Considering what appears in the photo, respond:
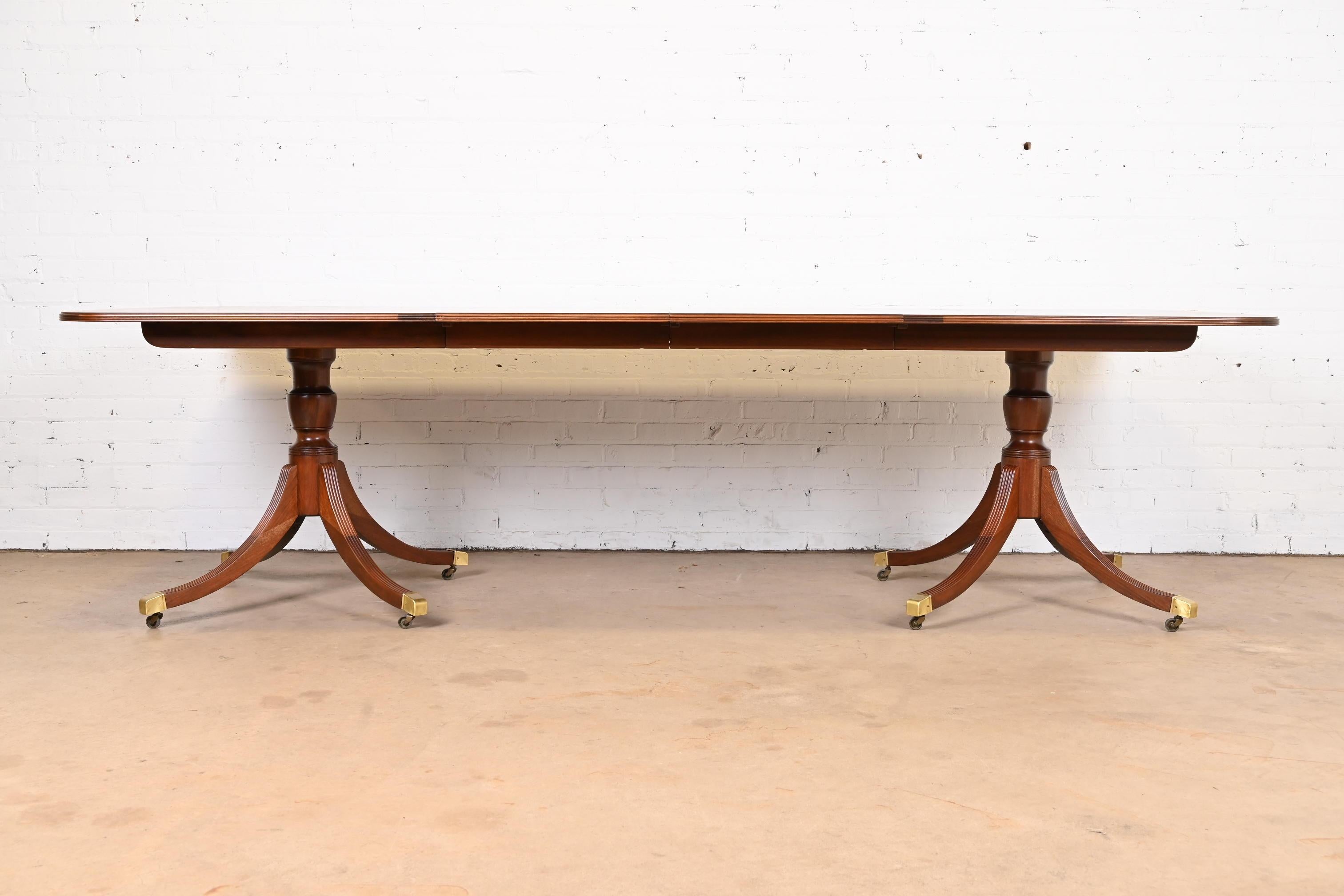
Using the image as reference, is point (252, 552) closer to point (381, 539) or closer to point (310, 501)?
point (310, 501)

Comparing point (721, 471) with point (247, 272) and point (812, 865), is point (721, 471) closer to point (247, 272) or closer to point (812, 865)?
point (247, 272)

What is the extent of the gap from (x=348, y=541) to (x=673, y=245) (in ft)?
4.35

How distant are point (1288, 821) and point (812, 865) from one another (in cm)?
66

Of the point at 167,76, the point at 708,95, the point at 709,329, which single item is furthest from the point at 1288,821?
the point at 167,76

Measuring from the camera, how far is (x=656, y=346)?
2221 mm

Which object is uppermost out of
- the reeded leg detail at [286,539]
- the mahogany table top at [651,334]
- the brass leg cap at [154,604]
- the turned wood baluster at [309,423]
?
the mahogany table top at [651,334]

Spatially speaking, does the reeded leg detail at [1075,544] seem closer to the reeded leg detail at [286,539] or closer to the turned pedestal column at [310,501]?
the turned pedestal column at [310,501]

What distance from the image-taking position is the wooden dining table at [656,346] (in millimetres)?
2121

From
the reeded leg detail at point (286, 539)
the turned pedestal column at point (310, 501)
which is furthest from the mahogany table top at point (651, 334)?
the reeded leg detail at point (286, 539)

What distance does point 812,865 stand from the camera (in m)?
1.25

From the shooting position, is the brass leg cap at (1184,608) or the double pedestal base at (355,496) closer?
the brass leg cap at (1184,608)

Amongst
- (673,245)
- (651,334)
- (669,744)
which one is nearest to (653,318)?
(651,334)

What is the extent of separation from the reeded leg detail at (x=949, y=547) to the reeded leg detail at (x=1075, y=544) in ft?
0.41

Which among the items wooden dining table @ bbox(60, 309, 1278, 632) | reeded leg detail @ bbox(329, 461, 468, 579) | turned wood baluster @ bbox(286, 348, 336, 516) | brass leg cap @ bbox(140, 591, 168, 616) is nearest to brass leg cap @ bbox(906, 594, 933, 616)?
wooden dining table @ bbox(60, 309, 1278, 632)
